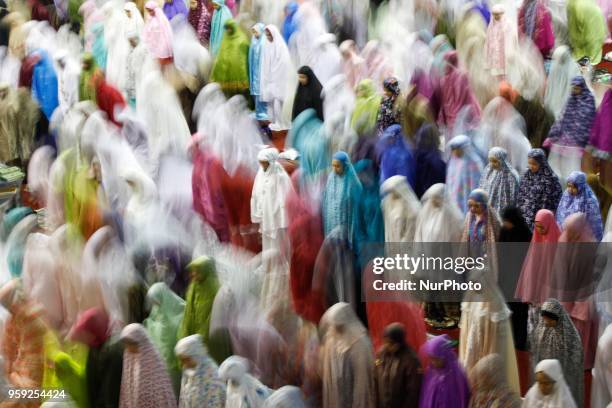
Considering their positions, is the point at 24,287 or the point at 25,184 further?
the point at 25,184

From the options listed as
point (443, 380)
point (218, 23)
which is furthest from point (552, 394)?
point (218, 23)

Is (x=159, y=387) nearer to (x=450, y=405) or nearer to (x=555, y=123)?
(x=450, y=405)

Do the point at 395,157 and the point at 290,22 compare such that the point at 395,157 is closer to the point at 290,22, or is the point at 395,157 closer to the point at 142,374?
the point at 142,374

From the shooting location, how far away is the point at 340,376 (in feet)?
33.1

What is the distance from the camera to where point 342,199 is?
1193cm

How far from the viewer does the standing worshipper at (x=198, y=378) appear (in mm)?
10141

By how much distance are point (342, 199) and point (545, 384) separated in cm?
298

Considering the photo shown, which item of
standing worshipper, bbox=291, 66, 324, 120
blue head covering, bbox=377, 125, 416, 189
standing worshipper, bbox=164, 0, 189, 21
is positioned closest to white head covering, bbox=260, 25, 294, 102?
standing worshipper, bbox=291, 66, 324, 120

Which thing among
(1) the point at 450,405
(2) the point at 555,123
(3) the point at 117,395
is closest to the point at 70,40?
(2) the point at 555,123

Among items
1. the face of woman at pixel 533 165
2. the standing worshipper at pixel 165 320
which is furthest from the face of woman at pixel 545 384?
the face of woman at pixel 533 165

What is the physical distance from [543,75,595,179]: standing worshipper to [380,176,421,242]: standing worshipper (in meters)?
2.08

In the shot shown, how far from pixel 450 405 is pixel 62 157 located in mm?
5070

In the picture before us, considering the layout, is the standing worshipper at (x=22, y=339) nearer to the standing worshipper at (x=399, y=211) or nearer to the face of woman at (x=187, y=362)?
the face of woman at (x=187, y=362)

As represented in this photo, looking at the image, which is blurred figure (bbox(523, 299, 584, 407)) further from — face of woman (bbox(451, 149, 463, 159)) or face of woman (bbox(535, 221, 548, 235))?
face of woman (bbox(451, 149, 463, 159))
